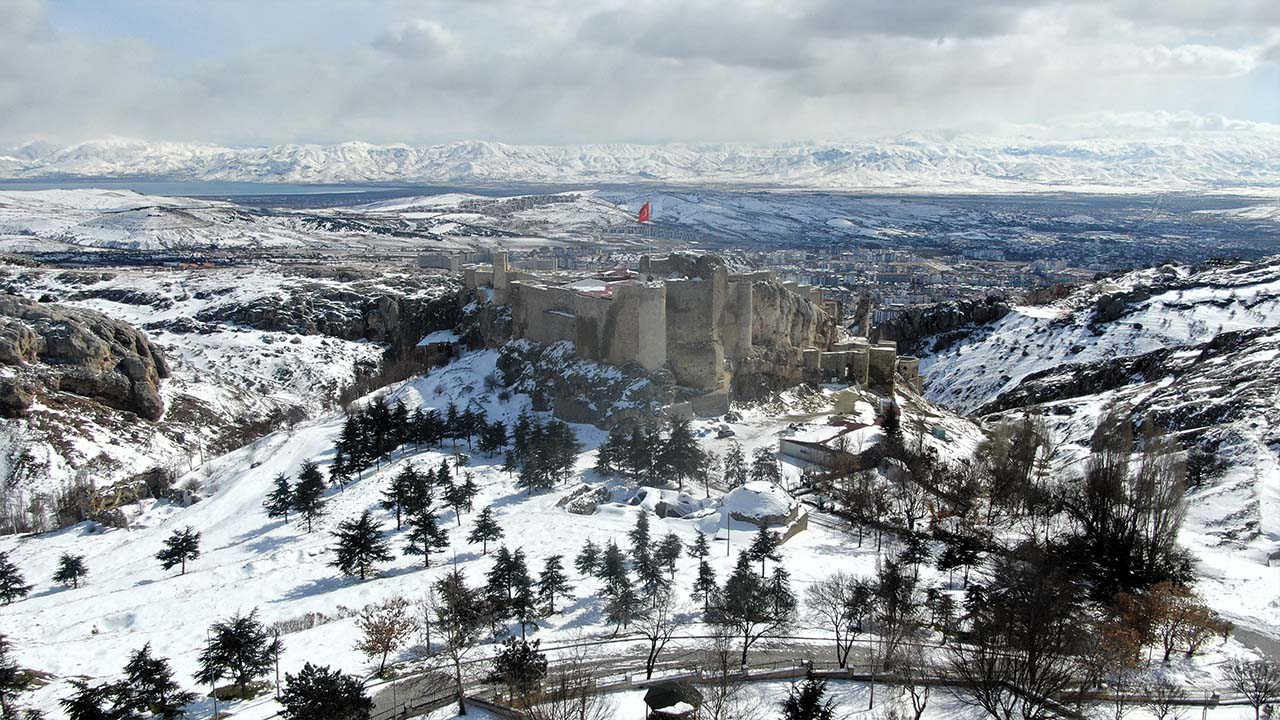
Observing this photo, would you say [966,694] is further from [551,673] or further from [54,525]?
[54,525]

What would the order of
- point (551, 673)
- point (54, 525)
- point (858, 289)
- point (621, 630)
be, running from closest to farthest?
point (551, 673) → point (621, 630) → point (54, 525) → point (858, 289)

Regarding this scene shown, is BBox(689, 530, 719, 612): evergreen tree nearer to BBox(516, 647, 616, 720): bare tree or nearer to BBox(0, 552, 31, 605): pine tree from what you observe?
BBox(516, 647, 616, 720): bare tree

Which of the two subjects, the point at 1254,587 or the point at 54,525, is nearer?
the point at 1254,587

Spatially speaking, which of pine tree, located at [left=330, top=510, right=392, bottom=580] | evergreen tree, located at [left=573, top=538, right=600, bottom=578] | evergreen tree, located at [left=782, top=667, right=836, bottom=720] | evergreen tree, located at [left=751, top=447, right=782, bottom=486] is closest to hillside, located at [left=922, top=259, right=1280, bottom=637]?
evergreen tree, located at [left=782, top=667, right=836, bottom=720]

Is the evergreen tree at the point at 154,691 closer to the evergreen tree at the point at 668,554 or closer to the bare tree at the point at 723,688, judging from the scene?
the bare tree at the point at 723,688

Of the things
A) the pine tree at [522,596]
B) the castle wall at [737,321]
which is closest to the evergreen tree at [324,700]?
the pine tree at [522,596]

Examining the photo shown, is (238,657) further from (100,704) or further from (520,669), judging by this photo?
(520,669)

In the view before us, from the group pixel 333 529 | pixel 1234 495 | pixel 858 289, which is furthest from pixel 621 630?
pixel 858 289

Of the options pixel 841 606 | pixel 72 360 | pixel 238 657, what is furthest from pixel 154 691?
pixel 72 360
